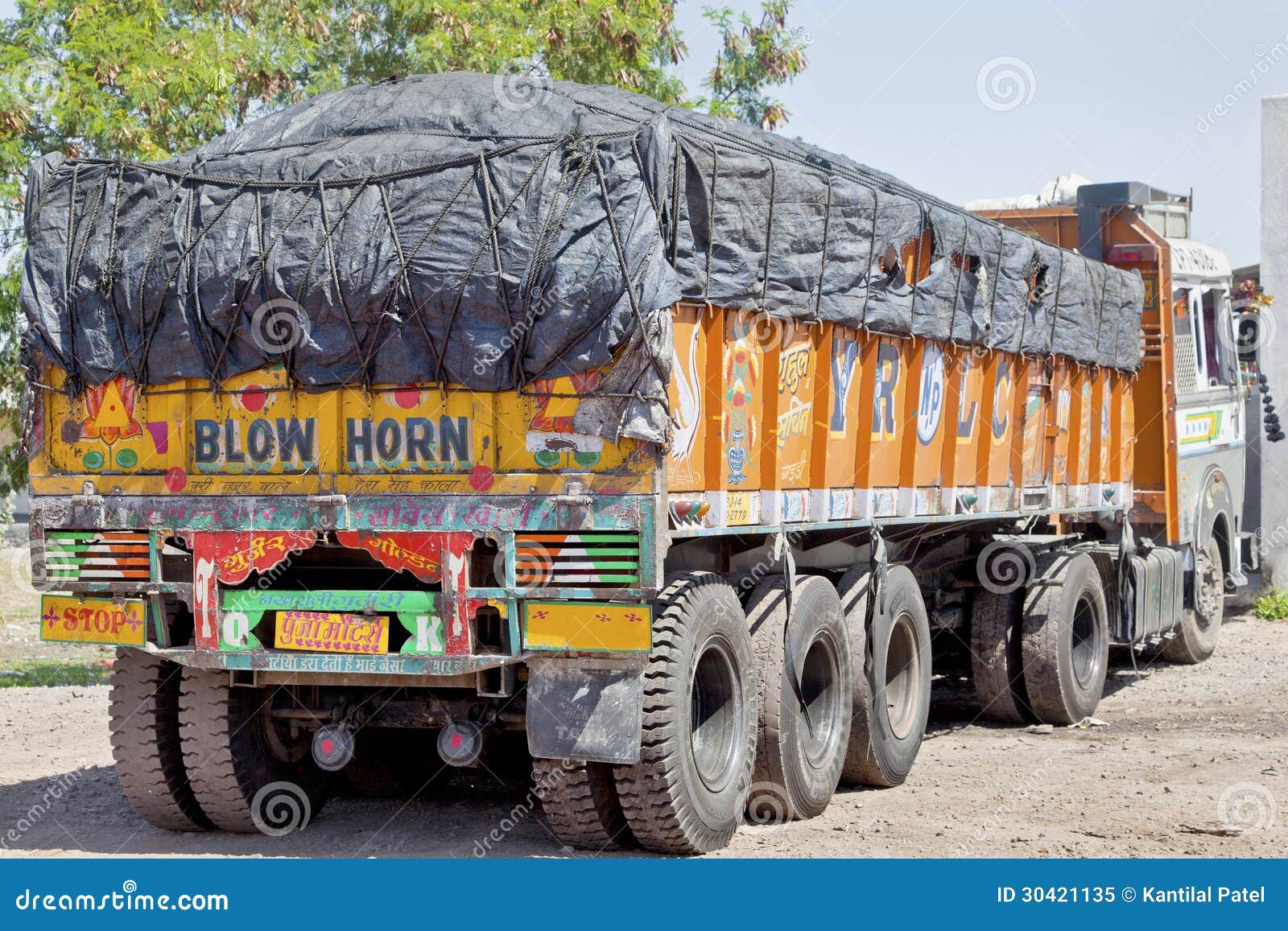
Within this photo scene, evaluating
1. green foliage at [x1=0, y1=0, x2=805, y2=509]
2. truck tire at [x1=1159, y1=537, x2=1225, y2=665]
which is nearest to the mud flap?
green foliage at [x1=0, y1=0, x2=805, y2=509]

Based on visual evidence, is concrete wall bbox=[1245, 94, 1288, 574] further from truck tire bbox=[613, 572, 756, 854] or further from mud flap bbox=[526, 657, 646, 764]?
mud flap bbox=[526, 657, 646, 764]

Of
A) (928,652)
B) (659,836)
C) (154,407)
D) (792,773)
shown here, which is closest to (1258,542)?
(928,652)

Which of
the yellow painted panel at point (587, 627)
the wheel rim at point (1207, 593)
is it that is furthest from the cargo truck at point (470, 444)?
the wheel rim at point (1207, 593)

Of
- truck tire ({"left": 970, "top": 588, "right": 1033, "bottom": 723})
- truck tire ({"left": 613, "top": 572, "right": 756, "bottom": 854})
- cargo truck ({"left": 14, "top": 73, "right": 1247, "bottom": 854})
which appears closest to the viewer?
cargo truck ({"left": 14, "top": 73, "right": 1247, "bottom": 854})

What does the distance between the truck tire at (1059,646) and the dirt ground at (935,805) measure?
237mm

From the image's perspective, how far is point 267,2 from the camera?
538 inches

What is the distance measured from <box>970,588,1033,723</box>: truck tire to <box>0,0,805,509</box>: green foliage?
18.6 feet

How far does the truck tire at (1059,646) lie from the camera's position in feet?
35.0

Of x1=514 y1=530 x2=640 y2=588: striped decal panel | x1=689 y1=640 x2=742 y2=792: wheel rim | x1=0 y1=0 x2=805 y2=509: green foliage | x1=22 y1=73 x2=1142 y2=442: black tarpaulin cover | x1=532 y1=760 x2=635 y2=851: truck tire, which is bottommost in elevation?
x1=532 y1=760 x2=635 y2=851: truck tire

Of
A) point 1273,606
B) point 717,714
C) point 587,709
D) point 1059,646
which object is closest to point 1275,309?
point 1273,606

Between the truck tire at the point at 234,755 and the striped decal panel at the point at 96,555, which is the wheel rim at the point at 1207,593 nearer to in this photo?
the truck tire at the point at 234,755

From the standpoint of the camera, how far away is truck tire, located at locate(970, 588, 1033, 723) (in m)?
10.8

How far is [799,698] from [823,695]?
46 centimetres

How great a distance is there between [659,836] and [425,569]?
1.42 m
